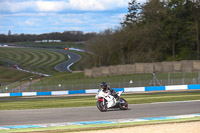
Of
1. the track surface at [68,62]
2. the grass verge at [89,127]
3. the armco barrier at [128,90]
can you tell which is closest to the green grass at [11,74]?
the track surface at [68,62]

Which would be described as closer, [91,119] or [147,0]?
[91,119]

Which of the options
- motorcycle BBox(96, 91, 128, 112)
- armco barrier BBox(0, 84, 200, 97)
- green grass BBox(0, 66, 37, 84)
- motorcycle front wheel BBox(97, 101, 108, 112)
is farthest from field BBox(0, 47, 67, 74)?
motorcycle front wheel BBox(97, 101, 108, 112)

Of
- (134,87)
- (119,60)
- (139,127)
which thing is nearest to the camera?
(139,127)

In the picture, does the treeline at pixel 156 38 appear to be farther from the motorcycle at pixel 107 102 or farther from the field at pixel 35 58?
the motorcycle at pixel 107 102

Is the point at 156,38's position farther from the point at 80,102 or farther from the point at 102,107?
the point at 102,107

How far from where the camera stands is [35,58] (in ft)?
395

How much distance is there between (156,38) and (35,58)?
59.3 meters

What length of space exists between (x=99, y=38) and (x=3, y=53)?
57.9 m

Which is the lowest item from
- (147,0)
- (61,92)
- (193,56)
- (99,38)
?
(61,92)

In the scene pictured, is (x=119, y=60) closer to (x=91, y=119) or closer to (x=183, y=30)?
(x=183, y=30)

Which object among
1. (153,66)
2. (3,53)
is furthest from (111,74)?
(3,53)

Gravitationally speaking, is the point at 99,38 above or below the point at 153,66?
above

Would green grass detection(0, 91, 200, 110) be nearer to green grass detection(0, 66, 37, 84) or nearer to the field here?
green grass detection(0, 66, 37, 84)

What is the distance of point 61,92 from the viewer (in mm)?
43250
